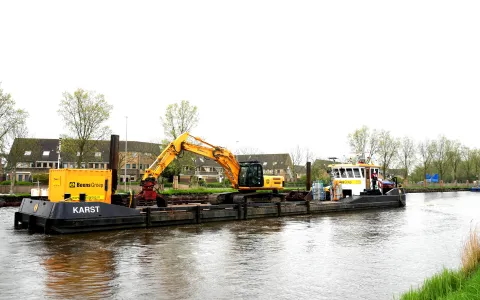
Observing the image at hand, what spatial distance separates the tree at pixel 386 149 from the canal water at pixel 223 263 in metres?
52.8

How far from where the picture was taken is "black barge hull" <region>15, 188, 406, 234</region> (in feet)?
50.8

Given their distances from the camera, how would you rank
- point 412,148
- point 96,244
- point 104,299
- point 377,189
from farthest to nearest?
point 412,148 → point 377,189 → point 96,244 → point 104,299

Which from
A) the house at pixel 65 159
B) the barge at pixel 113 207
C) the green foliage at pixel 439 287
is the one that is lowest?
the green foliage at pixel 439 287

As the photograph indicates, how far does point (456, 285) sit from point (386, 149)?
67486 millimetres

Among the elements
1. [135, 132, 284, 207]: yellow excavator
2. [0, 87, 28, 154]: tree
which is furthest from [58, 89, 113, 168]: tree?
[135, 132, 284, 207]: yellow excavator

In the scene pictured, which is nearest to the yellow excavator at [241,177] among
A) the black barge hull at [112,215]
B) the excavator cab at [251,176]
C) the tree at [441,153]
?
the excavator cab at [251,176]

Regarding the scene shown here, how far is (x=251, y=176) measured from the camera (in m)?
25.7

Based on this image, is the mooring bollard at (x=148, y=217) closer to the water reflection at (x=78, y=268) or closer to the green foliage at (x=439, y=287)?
the water reflection at (x=78, y=268)

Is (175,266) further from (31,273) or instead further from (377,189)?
(377,189)

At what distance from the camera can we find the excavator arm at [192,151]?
2089cm

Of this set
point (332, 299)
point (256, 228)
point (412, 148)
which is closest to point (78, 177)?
point (256, 228)

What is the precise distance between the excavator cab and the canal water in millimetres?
7272

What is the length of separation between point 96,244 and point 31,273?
4175 mm

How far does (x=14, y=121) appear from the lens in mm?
40281
